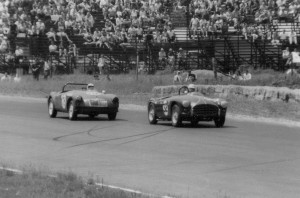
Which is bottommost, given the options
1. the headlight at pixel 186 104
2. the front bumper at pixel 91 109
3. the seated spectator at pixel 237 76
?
the front bumper at pixel 91 109

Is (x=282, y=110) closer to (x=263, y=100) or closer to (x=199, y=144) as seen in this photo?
(x=263, y=100)

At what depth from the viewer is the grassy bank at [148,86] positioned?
Answer: 2384cm

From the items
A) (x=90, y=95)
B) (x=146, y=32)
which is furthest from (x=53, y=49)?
(x=90, y=95)

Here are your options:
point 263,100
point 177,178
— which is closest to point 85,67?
point 263,100

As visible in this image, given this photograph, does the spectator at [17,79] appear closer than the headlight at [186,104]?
No

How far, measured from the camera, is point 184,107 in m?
19.8

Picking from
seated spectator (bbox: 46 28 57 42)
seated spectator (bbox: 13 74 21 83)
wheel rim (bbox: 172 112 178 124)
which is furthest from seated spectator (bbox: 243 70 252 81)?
seated spectator (bbox: 13 74 21 83)

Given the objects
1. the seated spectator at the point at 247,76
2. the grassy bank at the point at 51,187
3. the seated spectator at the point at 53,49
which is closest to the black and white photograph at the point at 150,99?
the grassy bank at the point at 51,187

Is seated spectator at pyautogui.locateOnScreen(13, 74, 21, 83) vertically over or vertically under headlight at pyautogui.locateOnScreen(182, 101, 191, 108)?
under

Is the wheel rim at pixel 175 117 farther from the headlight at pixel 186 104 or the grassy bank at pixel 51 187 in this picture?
the grassy bank at pixel 51 187

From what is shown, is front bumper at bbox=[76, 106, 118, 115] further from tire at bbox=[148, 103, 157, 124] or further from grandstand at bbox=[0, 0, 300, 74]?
grandstand at bbox=[0, 0, 300, 74]

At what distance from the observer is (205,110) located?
19.8 meters

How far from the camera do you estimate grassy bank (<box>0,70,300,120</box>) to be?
78.2ft

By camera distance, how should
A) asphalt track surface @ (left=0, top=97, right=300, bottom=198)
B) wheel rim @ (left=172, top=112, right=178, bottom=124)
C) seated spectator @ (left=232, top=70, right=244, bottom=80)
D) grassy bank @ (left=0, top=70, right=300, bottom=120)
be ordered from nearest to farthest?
1. asphalt track surface @ (left=0, top=97, right=300, bottom=198)
2. wheel rim @ (left=172, top=112, right=178, bottom=124)
3. grassy bank @ (left=0, top=70, right=300, bottom=120)
4. seated spectator @ (left=232, top=70, right=244, bottom=80)
